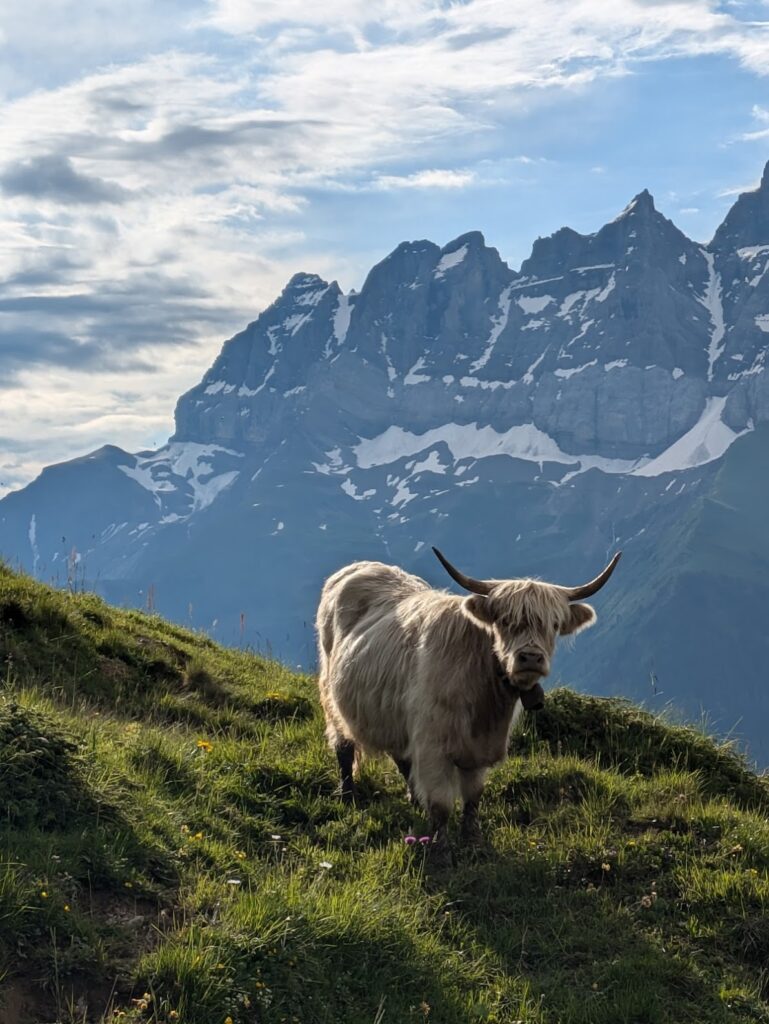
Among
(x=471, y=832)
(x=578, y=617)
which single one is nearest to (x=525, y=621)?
(x=578, y=617)

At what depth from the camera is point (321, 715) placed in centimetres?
1266

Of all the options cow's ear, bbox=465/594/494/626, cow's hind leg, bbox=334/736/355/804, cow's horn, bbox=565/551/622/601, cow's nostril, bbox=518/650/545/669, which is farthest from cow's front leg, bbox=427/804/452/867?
cow's horn, bbox=565/551/622/601

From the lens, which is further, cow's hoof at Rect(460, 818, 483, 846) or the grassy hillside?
cow's hoof at Rect(460, 818, 483, 846)

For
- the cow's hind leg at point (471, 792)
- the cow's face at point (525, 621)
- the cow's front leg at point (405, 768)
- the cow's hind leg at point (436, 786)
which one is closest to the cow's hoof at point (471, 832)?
the cow's hind leg at point (471, 792)

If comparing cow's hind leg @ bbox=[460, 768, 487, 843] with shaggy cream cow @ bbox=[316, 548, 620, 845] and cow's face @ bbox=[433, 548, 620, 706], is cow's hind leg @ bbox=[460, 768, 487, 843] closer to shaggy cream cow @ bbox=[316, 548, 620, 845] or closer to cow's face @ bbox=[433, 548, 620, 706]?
shaggy cream cow @ bbox=[316, 548, 620, 845]

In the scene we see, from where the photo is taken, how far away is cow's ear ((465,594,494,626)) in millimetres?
9570

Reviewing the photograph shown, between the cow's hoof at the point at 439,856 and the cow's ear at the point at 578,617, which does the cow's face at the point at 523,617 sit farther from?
the cow's hoof at the point at 439,856

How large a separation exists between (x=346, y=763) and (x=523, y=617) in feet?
9.02

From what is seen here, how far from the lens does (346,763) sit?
10977 mm

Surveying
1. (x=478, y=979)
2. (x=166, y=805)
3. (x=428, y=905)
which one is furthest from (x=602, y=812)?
(x=166, y=805)

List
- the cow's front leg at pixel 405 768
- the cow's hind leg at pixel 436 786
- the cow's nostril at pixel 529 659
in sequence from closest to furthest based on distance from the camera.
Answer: the cow's nostril at pixel 529 659
the cow's hind leg at pixel 436 786
the cow's front leg at pixel 405 768

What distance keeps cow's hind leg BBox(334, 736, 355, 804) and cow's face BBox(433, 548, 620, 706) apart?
224cm

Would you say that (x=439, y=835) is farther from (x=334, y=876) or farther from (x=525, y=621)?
(x=525, y=621)

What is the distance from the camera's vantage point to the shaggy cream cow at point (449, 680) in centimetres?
939
